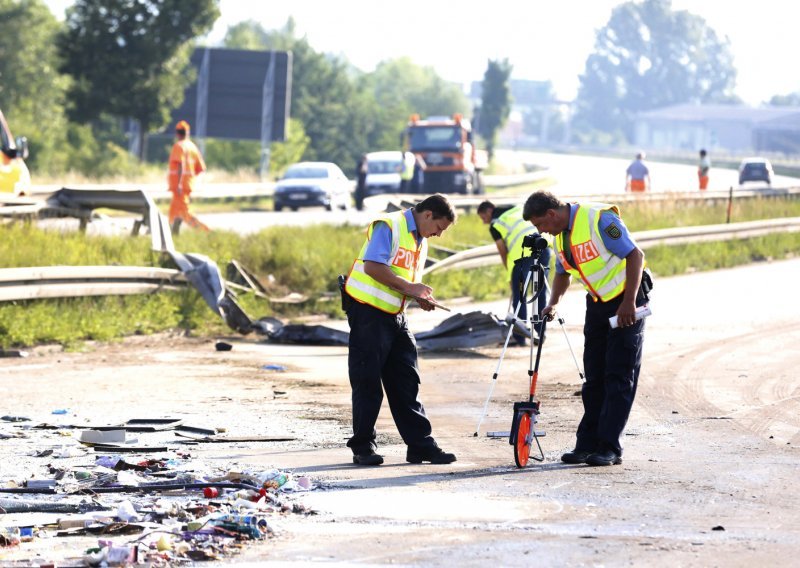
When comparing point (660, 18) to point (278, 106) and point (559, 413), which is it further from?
point (559, 413)

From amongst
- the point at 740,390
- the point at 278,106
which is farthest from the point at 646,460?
the point at 278,106

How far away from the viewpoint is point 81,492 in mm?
7828

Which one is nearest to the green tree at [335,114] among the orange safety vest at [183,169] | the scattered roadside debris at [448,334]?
the orange safety vest at [183,169]

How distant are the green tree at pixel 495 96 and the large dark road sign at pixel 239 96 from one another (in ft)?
138

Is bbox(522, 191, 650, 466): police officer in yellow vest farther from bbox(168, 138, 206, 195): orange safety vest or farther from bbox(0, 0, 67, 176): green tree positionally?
bbox(0, 0, 67, 176): green tree

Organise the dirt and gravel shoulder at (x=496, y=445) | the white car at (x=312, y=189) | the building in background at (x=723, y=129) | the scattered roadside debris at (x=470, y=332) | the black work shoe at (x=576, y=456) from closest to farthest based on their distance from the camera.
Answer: the dirt and gravel shoulder at (x=496, y=445) < the black work shoe at (x=576, y=456) < the scattered roadside debris at (x=470, y=332) < the white car at (x=312, y=189) < the building in background at (x=723, y=129)

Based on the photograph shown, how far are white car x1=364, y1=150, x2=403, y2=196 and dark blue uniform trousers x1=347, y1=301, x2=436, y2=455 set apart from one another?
32991 millimetres

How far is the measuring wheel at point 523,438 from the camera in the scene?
894 cm

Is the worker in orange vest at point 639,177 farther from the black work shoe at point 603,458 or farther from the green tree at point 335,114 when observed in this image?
the green tree at point 335,114

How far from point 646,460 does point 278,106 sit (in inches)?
2003

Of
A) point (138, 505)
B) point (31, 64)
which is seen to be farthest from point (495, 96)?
point (138, 505)

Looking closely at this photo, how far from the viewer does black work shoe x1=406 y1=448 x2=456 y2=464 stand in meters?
9.21

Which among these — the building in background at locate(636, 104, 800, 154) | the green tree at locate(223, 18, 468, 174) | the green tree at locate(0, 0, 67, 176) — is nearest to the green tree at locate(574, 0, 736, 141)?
the building in background at locate(636, 104, 800, 154)

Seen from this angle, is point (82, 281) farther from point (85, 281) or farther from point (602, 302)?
point (602, 302)
